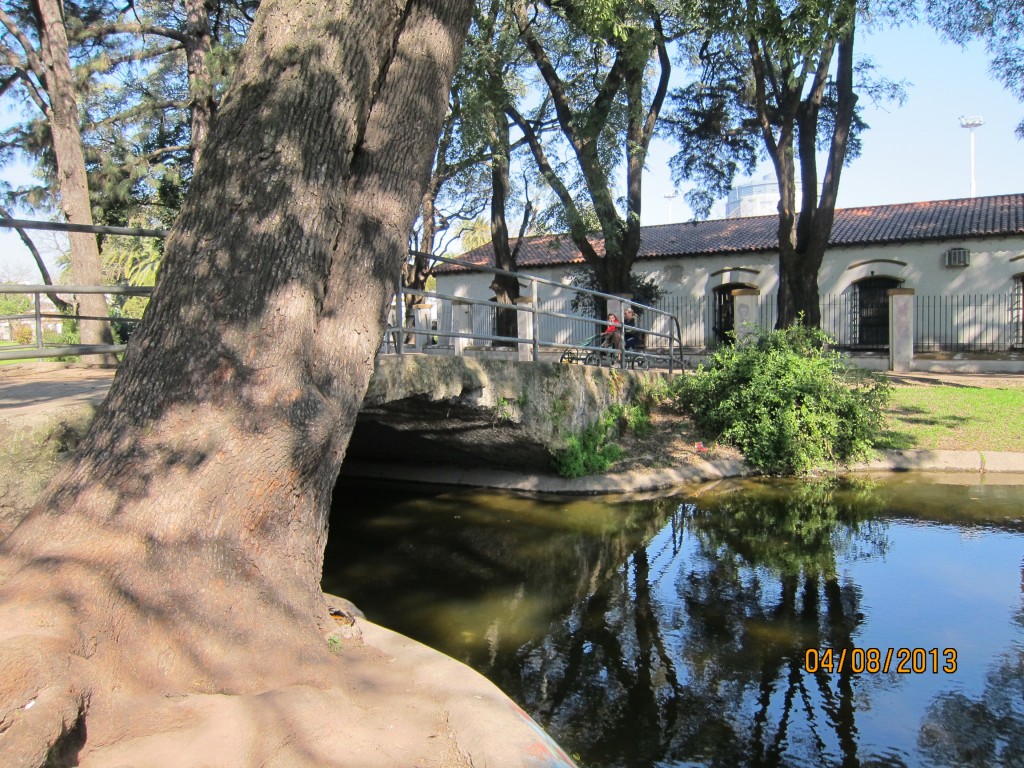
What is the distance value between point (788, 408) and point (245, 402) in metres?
8.79

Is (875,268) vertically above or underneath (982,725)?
above

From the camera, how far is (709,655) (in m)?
4.93

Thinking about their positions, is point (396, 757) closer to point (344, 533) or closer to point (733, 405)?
point (344, 533)

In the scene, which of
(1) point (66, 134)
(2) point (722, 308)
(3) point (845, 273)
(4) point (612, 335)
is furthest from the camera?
(2) point (722, 308)

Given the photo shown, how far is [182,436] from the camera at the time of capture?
134 inches

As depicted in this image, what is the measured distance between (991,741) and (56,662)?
13.3 feet

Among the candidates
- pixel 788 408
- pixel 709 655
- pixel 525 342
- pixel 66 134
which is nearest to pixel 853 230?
pixel 788 408

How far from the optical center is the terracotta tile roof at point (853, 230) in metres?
23.3

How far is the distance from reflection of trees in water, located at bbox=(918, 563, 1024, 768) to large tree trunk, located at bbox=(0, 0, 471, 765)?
293cm

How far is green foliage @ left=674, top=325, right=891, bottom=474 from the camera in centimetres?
1070

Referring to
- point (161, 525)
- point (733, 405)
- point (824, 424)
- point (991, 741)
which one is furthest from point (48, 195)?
point (991, 741)
